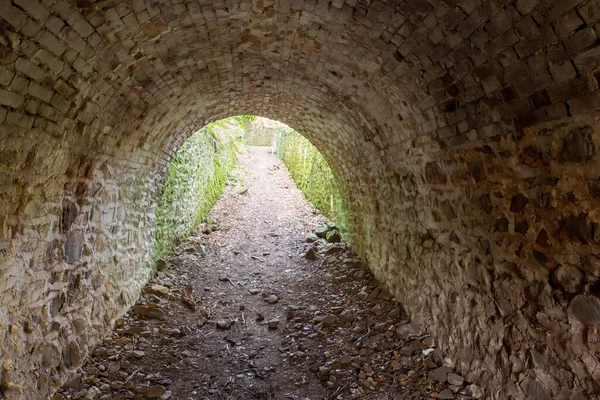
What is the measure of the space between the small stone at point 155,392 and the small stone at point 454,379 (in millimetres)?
2908

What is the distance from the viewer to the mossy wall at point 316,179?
873 centimetres

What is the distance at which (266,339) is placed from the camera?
5.11m

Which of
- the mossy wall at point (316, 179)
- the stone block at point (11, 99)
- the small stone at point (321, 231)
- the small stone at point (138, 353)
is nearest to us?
the stone block at point (11, 99)

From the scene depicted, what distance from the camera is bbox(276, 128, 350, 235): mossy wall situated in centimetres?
873

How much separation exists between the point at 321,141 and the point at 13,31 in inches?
227

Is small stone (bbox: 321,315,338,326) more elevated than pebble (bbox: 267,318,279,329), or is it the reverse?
small stone (bbox: 321,315,338,326)

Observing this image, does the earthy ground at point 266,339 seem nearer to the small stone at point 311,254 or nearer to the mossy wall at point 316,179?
the small stone at point 311,254

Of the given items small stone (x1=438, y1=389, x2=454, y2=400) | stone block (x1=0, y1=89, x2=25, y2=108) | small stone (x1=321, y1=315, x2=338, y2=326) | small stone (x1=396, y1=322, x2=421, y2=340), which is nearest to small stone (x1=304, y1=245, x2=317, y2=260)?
small stone (x1=321, y1=315, x2=338, y2=326)

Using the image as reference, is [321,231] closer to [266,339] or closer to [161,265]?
[161,265]

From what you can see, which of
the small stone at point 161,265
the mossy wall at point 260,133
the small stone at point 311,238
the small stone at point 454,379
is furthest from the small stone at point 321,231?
the mossy wall at point 260,133

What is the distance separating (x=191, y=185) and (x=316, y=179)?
3.87 m

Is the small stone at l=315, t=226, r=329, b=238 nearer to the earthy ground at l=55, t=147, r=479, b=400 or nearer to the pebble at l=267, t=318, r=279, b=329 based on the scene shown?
the earthy ground at l=55, t=147, r=479, b=400

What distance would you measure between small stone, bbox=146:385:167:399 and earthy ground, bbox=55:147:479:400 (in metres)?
0.01

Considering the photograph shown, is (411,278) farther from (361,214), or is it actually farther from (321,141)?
(321,141)
